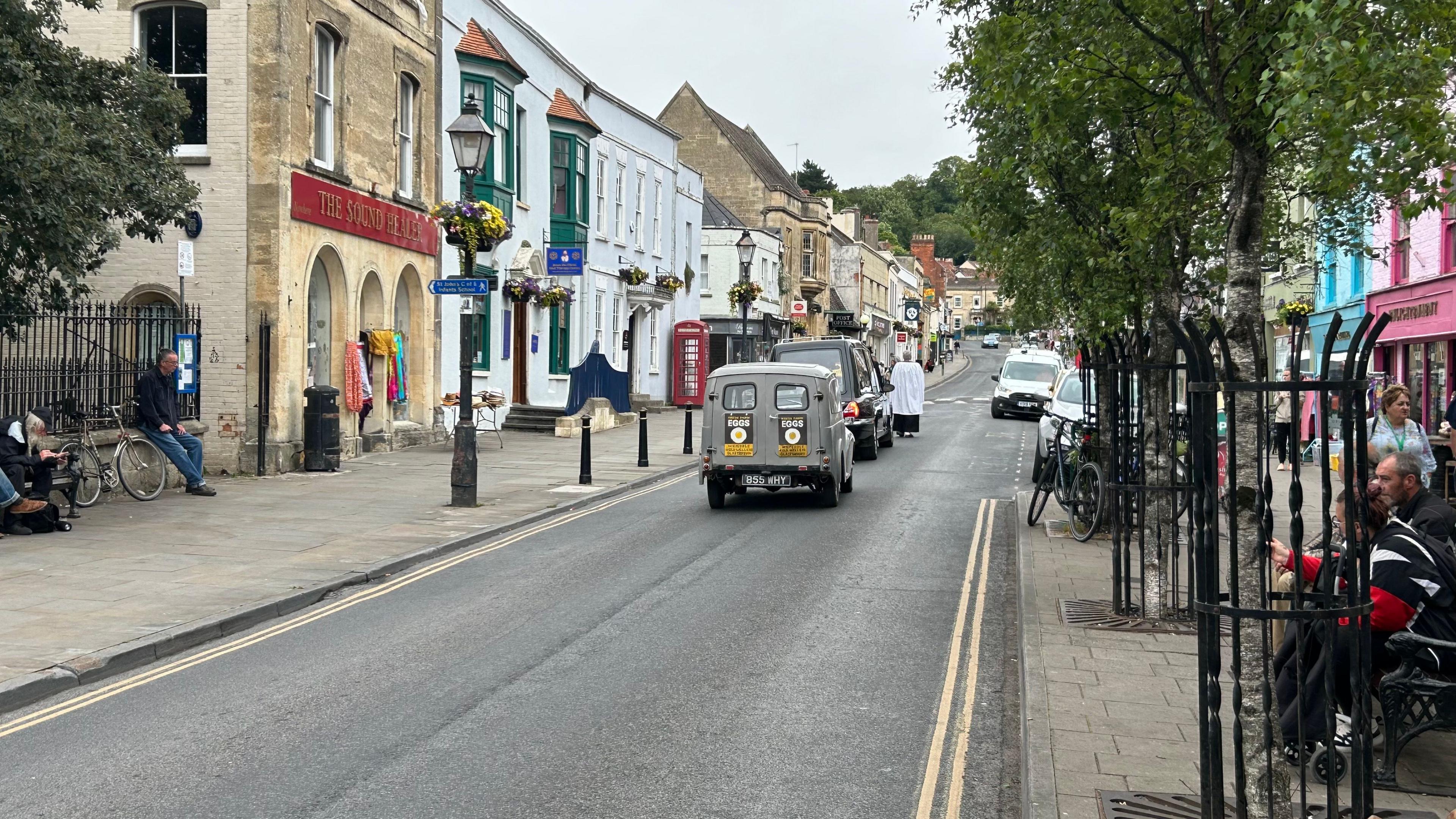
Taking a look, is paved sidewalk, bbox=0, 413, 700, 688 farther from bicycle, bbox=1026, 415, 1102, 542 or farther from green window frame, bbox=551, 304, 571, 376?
green window frame, bbox=551, 304, 571, 376

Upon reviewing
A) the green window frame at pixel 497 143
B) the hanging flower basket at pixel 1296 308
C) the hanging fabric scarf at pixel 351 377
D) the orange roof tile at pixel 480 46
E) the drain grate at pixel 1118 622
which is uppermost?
the orange roof tile at pixel 480 46

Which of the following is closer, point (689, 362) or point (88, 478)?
point (88, 478)

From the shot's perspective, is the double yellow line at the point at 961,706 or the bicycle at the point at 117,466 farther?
the bicycle at the point at 117,466

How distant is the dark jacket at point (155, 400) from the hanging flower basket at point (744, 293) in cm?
1811

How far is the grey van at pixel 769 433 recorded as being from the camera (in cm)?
1636

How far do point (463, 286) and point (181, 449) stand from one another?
4.20m

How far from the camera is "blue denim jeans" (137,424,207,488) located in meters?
16.4

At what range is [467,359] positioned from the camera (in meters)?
16.1

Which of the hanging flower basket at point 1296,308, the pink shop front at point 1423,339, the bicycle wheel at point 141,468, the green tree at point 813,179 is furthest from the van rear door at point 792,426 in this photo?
the green tree at point 813,179

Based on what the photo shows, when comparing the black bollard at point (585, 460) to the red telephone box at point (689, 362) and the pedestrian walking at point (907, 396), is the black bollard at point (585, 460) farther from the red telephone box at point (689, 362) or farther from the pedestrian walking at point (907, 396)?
the red telephone box at point (689, 362)

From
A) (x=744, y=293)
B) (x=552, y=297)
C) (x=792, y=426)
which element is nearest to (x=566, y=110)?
(x=552, y=297)

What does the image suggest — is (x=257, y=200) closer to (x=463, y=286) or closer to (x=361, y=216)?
(x=361, y=216)

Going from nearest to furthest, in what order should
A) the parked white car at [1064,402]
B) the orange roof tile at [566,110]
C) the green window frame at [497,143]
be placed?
the parked white car at [1064,402]
the green window frame at [497,143]
the orange roof tile at [566,110]

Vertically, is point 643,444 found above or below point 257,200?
below
